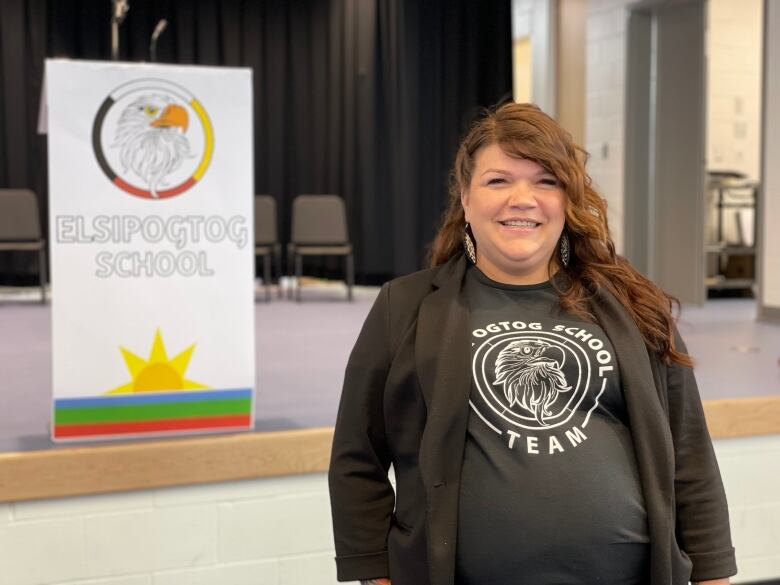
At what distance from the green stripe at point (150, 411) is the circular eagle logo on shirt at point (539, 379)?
1.39 m

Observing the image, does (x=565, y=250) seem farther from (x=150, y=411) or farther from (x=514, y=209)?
(x=150, y=411)

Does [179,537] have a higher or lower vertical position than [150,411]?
lower

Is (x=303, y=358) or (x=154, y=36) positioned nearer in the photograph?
(x=303, y=358)

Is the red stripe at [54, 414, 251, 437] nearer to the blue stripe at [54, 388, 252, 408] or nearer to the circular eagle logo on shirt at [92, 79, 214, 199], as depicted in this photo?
the blue stripe at [54, 388, 252, 408]

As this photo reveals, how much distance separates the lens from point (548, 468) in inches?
47.1

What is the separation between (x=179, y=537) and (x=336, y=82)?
6.77m

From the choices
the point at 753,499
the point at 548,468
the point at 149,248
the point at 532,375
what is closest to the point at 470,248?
the point at 532,375

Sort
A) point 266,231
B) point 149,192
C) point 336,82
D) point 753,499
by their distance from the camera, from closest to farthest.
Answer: point 149,192 → point 753,499 → point 266,231 → point 336,82

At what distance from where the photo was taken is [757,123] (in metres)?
7.80

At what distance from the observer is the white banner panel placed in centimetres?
235

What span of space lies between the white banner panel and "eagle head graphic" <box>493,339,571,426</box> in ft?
4.56

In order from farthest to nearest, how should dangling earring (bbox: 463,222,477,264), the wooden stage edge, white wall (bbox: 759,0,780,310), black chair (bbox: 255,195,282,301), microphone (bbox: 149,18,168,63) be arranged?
black chair (bbox: 255,195,282,301) → white wall (bbox: 759,0,780,310) → microphone (bbox: 149,18,168,63) → the wooden stage edge → dangling earring (bbox: 463,222,477,264)

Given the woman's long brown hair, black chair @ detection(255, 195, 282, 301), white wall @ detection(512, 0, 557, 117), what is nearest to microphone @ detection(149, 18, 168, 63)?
black chair @ detection(255, 195, 282, 301)

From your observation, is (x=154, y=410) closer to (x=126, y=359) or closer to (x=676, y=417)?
(x=126, y=359)
